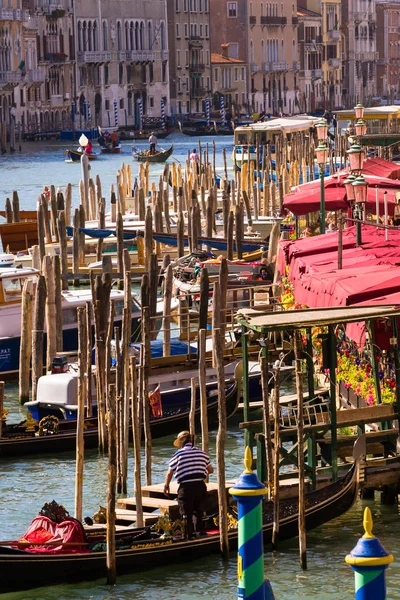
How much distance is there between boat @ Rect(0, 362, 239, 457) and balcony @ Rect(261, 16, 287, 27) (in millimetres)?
65157

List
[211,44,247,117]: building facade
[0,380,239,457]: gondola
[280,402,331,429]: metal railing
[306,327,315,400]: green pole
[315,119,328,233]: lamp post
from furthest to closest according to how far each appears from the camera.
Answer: [211,44,247,117]: building facade < [315,119,328,233]: lamp post < [0,380,239,457]: gondola < [306,327,315,400]: green pole < [280,402,331,429]: metal railing

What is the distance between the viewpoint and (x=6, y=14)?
61.9m

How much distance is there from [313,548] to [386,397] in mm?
1274

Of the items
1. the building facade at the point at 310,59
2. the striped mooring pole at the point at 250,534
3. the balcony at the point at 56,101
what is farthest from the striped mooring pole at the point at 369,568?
the building facade at the point at 310,59

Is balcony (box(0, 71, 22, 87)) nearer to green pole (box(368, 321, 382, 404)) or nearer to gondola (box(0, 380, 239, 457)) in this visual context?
gondola (box(0, 380, 239, 457))

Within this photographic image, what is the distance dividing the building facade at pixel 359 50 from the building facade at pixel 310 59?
3.86m

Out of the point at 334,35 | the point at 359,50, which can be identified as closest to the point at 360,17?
the point at 359,50

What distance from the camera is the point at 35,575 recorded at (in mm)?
8625

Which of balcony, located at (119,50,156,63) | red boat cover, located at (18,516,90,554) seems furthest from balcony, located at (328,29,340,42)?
red boat cover, located at (18,516,90,554)

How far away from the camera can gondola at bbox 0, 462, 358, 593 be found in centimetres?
859

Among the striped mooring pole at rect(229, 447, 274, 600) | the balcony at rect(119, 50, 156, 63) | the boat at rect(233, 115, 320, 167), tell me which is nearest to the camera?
the striped mooring pole at rect(229, 447, 274, 600)

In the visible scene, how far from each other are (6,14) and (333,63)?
28.9 metres

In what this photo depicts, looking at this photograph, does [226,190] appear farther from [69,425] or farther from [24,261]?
[69,425]

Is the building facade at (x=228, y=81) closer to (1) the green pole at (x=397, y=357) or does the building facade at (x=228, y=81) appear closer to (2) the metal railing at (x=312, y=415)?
(2) the metal railing at (x=312, y=415)
